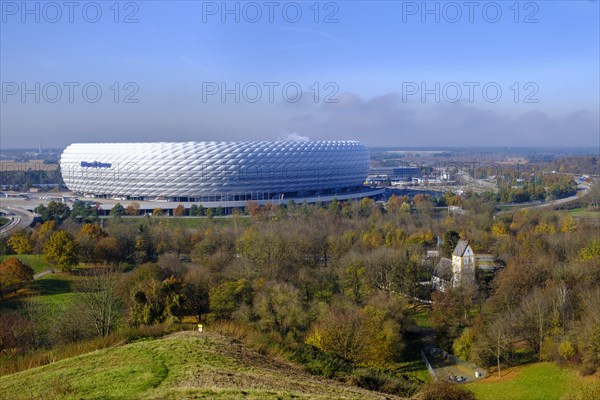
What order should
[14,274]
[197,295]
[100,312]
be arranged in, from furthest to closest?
[14,274]
[197,295]
[100,312]

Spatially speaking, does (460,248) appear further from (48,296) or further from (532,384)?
(48,296)

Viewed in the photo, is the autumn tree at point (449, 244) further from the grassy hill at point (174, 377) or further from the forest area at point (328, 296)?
the grassy hill at point (174, 377)

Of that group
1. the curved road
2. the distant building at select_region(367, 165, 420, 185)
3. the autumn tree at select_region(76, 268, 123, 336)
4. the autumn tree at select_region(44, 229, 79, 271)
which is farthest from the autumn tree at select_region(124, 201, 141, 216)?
the distant building at select_region(367, 165, 420, 185)

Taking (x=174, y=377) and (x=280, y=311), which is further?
(x=280, y=311)

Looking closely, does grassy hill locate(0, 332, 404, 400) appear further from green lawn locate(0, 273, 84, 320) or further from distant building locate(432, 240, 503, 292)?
distant building locate(432, 240, 503, 292)

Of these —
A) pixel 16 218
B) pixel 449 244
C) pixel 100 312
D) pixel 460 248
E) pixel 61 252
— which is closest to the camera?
pixel 100 312

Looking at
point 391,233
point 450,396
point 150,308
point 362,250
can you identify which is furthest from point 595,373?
point 391,233

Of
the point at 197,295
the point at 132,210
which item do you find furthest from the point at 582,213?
the point at 197,295
